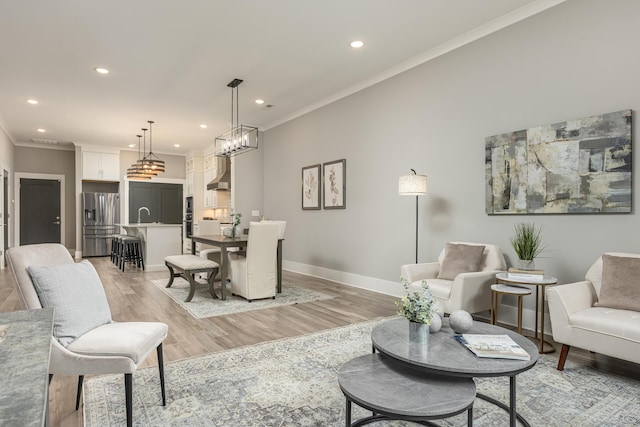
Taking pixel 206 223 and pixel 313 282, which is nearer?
pixel 313 282

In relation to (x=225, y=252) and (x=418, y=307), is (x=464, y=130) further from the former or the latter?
(x=225, y=252)

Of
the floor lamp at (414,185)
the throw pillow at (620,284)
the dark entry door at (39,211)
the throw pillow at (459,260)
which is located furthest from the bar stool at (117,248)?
the throw pillow at (620,284)

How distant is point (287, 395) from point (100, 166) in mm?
9468

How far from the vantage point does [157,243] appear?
7.16 metres

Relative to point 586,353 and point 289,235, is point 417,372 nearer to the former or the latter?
point 586,353

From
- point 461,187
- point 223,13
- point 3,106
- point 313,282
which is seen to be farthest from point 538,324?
point 3,106

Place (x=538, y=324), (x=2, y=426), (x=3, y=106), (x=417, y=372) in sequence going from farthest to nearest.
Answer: (x=3, y=106), (x=538, y=324), (x=417, y=372), (x=2, y=426)

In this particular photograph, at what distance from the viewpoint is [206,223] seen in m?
6.59

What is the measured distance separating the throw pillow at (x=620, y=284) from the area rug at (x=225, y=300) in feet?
9.75

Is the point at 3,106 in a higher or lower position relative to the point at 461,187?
higher

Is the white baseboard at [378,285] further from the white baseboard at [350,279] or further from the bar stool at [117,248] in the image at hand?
the bar stool at [117,248]

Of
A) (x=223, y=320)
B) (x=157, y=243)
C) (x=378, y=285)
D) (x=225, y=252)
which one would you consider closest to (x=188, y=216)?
(x=157, y=243)

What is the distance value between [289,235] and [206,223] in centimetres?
158

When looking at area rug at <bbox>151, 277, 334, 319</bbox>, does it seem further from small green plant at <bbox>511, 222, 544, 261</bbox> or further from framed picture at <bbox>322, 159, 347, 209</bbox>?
small green plant at <bbox>511, 222, 544, 261</bbox>
